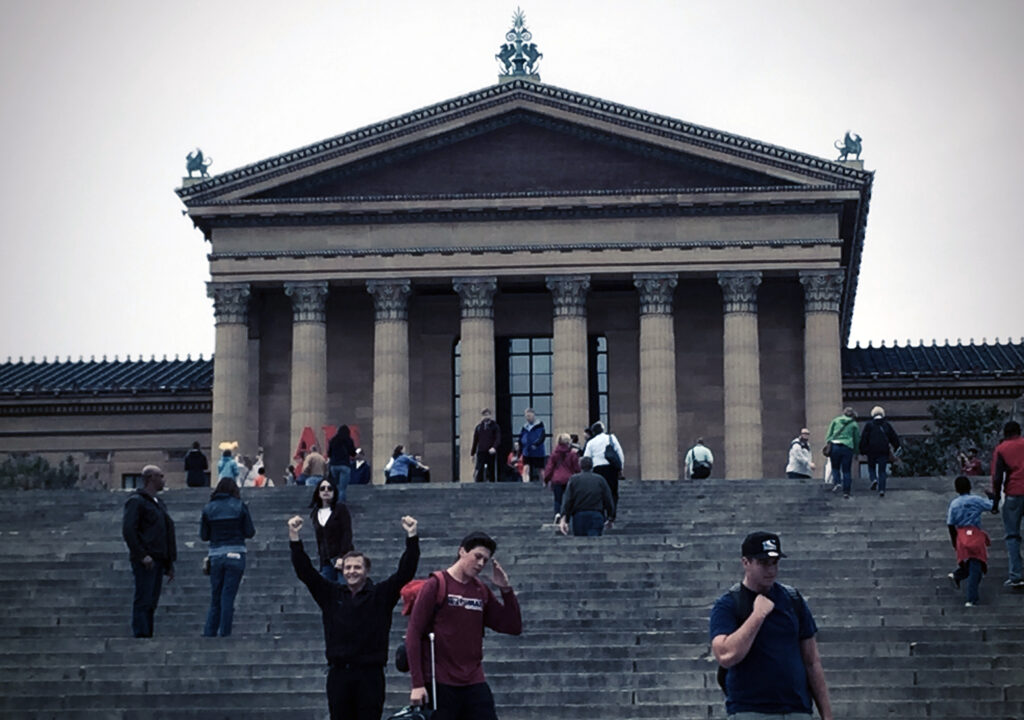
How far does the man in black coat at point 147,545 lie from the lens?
24328 mm

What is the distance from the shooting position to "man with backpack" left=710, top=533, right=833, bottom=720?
12.4 meters

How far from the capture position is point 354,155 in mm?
55656

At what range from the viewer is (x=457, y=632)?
14.8 meters

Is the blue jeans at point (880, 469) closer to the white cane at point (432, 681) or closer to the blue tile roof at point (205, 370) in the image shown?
the white cane at point (432, 681)

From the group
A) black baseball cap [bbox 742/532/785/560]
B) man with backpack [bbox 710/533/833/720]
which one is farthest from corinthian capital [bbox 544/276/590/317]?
black baseball cap [bbox 742/532/785/560]

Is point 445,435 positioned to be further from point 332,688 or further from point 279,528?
point 332,688

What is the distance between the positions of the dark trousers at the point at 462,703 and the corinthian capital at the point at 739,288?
40.8 meters

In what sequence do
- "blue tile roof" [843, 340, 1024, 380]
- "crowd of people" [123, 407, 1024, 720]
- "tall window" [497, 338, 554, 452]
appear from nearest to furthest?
1. "crowd of people" [123, 407, 1024, 720]
2. "tall window" [497, 338, 554, 452]
3. "blue tile roof" [843, 340, 1024, 380]

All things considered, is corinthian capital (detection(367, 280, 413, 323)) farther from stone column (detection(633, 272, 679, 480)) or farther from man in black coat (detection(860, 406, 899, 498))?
man in black coat (detection(860, 406, 899, 498))

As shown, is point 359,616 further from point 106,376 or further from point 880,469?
point 106,376

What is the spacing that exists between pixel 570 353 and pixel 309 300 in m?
7.74

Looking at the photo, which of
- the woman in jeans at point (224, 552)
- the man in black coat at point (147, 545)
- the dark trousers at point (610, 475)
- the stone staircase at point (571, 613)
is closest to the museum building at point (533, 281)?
the stone staircase at point (571, 613)

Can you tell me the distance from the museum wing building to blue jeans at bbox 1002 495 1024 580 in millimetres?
26796

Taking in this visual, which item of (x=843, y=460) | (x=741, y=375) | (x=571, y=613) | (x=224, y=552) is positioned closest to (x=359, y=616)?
(x=224, y=552)
